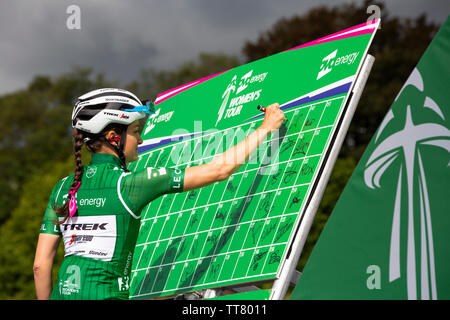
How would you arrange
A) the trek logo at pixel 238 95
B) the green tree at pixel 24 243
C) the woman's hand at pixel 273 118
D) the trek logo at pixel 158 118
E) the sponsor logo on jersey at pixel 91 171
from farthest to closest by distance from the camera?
the green tree at pixel 24 243 < the trek logo at pixel 158 118 < the trek logo at pixel 238 95 < the woman's hand at pixel 273 118 < the sponsor logo on jersey at pixel 91 171

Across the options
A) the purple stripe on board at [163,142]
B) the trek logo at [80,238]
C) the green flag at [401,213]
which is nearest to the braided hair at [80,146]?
the trek logo at [80,238]

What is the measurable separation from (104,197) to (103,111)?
0.61m

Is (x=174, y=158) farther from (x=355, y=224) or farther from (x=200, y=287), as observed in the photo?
(x=355, y=224)

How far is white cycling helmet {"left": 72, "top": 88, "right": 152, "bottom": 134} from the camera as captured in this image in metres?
4.10

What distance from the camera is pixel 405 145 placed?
409 cm

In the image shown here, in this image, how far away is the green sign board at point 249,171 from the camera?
14.7ft

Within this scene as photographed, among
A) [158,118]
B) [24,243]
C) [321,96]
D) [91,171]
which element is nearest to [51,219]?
[91,171]

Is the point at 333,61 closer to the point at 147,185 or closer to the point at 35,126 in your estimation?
the point at 147,185

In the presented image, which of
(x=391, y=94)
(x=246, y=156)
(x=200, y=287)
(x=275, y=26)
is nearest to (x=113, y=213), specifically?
(x=246, y=156)

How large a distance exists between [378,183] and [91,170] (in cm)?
187

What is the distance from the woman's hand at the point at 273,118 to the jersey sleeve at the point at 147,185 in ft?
3.24

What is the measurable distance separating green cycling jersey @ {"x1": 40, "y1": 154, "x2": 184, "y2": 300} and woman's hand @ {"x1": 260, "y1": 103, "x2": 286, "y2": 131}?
102cm

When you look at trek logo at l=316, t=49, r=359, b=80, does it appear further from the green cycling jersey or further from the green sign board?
the green cycling jersey

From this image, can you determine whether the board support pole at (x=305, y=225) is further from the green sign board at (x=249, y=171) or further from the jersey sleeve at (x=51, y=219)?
the jersey sleeve at (x=51, y=219)
